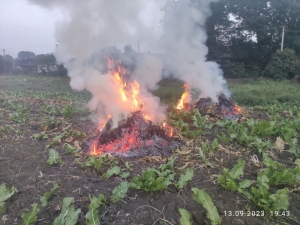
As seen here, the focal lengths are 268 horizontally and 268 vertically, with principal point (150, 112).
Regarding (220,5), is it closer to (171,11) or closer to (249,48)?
(249,48)

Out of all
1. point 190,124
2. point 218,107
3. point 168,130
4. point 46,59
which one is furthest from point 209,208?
point 46,59

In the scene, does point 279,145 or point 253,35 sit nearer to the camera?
point 279,145

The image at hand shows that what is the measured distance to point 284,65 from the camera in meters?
26.4

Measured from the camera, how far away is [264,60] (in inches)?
1231

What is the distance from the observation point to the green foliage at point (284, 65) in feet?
85.7

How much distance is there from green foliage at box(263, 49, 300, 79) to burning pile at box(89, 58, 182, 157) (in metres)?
23.9

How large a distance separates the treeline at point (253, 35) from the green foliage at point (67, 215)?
86.5ft

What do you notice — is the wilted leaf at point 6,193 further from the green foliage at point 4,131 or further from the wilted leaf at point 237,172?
the wilted leaf at point 237,172

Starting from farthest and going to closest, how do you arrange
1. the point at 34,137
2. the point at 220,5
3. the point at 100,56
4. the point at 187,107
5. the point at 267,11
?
the point at 267,11
the point at 220,5
the point at 187,107
the point at 100,56
the point at 34,137

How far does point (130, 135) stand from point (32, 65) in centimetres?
3415

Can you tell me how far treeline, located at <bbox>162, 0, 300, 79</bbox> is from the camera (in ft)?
90.2

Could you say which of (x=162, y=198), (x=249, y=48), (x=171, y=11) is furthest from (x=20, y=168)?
(x=249, y=48)

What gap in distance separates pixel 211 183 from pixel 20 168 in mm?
3179

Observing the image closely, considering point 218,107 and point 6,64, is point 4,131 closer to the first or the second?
point 218,107
